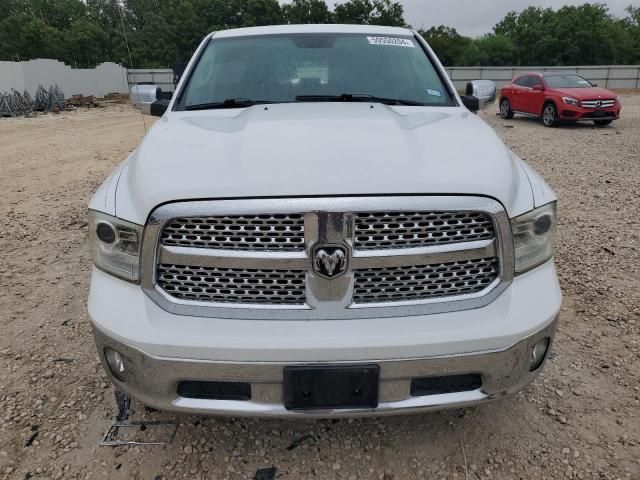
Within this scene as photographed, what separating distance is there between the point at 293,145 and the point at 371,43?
1677 millimetres

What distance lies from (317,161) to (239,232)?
40cm

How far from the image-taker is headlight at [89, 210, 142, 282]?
Answer: 1.88 metres

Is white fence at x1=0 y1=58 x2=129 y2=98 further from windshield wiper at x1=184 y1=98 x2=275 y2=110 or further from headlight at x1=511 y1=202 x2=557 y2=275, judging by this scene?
headlight at x1=511 y1=202 x2=557 y2=275

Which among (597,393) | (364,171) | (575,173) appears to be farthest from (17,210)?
(575,173)

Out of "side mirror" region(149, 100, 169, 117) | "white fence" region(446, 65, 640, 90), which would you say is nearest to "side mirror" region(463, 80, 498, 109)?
"side mirror" region(149, 100, 169, 117)

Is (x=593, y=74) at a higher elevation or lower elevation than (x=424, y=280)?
higher

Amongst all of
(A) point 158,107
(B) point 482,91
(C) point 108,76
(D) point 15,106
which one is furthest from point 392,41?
(C) point 108,76

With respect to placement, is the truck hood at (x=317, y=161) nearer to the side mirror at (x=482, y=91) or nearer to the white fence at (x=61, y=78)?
the side mirror at (x=482, y=91)

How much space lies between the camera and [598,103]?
1269 centimetres

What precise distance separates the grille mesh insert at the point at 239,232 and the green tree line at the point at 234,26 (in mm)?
40939

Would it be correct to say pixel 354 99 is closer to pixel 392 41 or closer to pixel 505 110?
pixel 392 41

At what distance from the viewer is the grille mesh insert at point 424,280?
184cm

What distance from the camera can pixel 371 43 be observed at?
11.2ft

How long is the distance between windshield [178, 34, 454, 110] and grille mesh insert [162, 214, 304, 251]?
1370mm
